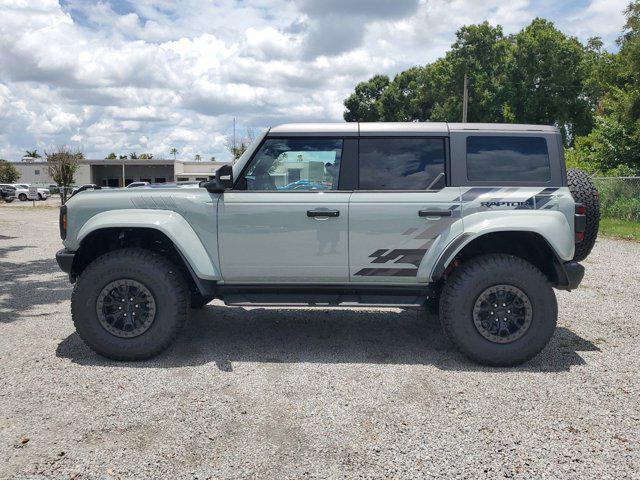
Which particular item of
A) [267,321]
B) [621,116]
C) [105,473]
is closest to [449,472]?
[105,473]

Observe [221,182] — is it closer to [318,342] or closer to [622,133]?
[318,342]

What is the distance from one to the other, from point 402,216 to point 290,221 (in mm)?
926

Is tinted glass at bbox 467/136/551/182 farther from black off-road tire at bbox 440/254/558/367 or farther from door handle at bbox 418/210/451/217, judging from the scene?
black off-road tire at bbox 440/254/558/367

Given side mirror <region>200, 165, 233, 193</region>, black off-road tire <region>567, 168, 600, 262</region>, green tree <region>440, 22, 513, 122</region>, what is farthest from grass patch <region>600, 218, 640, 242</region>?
green tree <region>440, 22, 513, 122</region>

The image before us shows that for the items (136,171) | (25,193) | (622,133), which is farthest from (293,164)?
(136,171)

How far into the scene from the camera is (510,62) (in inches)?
1497

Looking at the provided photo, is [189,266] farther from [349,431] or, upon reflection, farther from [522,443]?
[522,443]

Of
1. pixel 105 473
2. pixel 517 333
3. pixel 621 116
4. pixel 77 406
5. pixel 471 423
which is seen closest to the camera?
pixel 105 473

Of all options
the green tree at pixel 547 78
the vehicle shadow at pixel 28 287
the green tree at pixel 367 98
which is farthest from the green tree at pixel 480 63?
the vehicle shadow at pixel 28 287

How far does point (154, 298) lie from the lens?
4516mm

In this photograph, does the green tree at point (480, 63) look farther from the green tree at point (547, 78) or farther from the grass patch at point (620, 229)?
the grass patch at point (620, 229)

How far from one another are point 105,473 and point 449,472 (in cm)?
184

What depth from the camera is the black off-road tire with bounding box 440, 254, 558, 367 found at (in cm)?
439

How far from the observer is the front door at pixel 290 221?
4.51 metres
